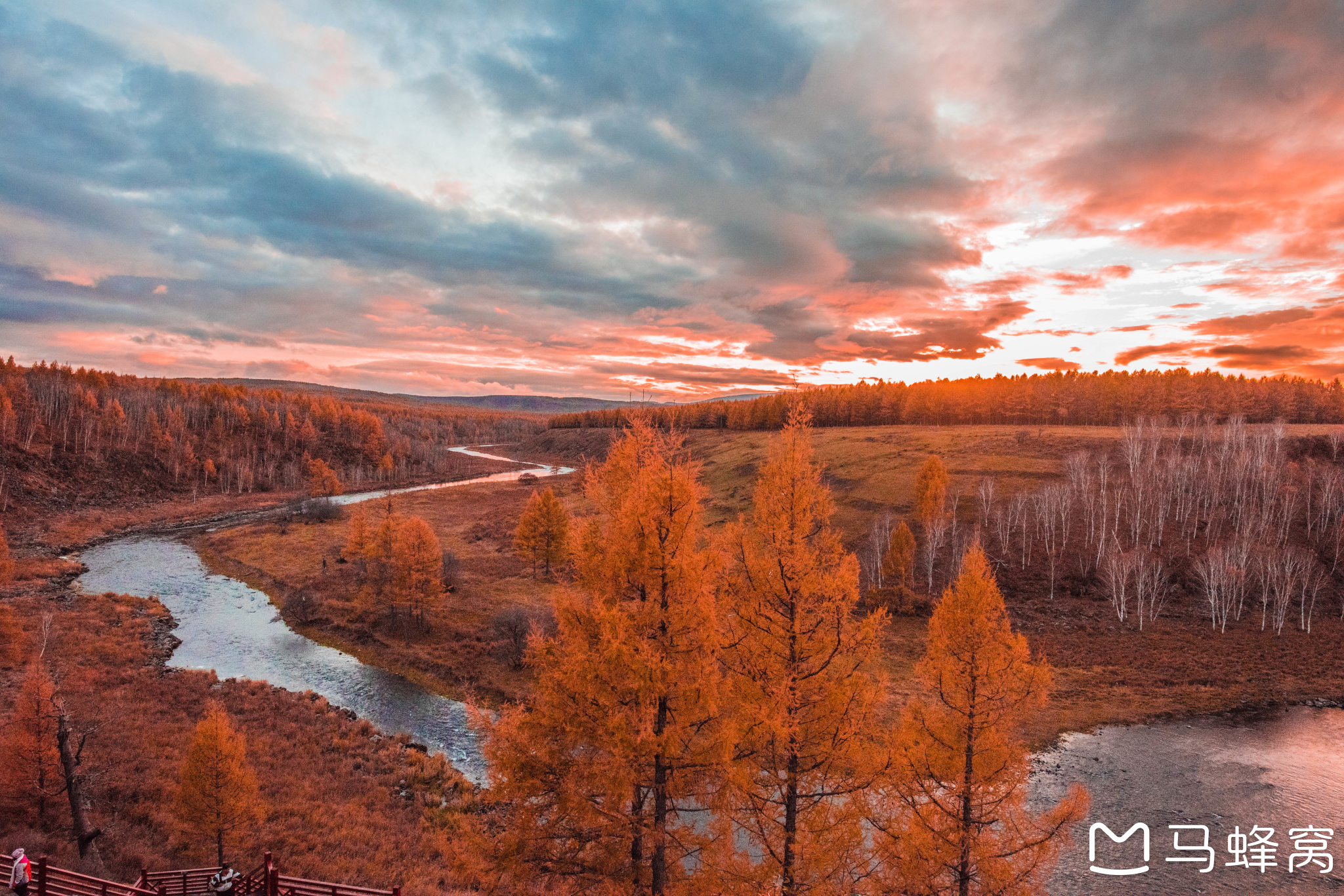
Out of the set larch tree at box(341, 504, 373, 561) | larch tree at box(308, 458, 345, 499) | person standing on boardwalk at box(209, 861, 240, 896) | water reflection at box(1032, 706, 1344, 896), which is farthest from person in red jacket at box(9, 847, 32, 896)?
larch tree at box(308, 458, 345, 499)

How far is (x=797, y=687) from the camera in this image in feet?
44.9

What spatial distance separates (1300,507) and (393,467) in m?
176

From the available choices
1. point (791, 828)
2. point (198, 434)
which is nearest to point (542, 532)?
point (791, 828)

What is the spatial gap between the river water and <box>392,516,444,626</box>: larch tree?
5.81 metres

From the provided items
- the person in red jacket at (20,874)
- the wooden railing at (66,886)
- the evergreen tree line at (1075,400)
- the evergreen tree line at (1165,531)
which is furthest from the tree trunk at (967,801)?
the evergreen tree line at (1075,400)

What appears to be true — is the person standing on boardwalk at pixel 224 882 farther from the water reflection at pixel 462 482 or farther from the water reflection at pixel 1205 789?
the water reflection at pixel 462 482

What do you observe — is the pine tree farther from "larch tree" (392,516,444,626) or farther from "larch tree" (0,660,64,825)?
"larch tree" (0,660,64,825)

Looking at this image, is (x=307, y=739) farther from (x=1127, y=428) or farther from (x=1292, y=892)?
(x=1127, y=428)

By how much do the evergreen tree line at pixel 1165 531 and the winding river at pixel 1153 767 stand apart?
16737 millimetres

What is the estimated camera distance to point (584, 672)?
12.4m

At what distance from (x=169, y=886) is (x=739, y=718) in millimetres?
18458

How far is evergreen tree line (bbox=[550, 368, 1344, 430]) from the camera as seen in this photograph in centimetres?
10769

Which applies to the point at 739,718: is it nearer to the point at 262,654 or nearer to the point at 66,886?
the point at 66,886

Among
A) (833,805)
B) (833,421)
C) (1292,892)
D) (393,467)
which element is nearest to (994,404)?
(833,421)
